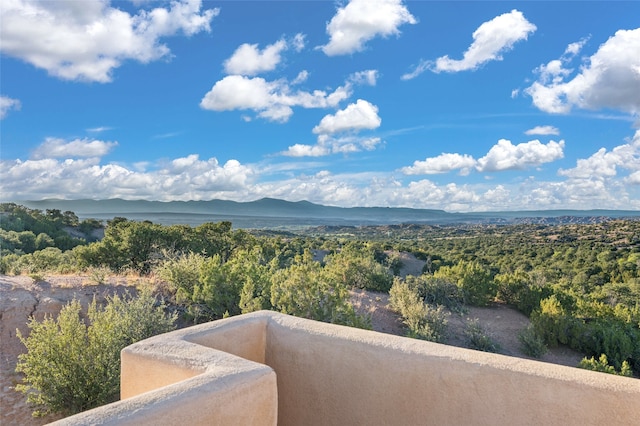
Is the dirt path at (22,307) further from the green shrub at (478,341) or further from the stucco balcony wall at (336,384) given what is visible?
the green shrub at (478,341)

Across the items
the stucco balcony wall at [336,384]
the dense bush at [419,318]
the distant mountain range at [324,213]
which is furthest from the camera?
the distant mountain range at [324,213]

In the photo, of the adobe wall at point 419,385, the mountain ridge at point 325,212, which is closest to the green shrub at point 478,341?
the adobe wall at point 419,385

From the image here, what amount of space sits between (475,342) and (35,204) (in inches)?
1639

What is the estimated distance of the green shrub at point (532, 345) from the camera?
10883 mm

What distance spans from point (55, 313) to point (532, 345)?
1030 centimetres

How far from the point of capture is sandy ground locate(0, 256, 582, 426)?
6.04 meters

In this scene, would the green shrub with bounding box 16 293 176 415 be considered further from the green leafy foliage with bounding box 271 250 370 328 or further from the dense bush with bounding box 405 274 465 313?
the dense bush with bounding box 405 274 465 313

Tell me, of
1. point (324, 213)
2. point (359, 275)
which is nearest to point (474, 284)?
point (359, 275)

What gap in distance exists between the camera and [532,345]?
10906 mm

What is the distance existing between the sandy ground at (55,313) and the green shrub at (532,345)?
16 centimetres

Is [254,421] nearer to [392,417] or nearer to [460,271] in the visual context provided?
[392,417]

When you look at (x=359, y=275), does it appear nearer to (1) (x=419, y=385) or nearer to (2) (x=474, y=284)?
(2) (x=474, y=284)

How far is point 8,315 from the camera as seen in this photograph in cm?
853

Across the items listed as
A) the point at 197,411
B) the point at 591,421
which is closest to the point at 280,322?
the point at 197,411
